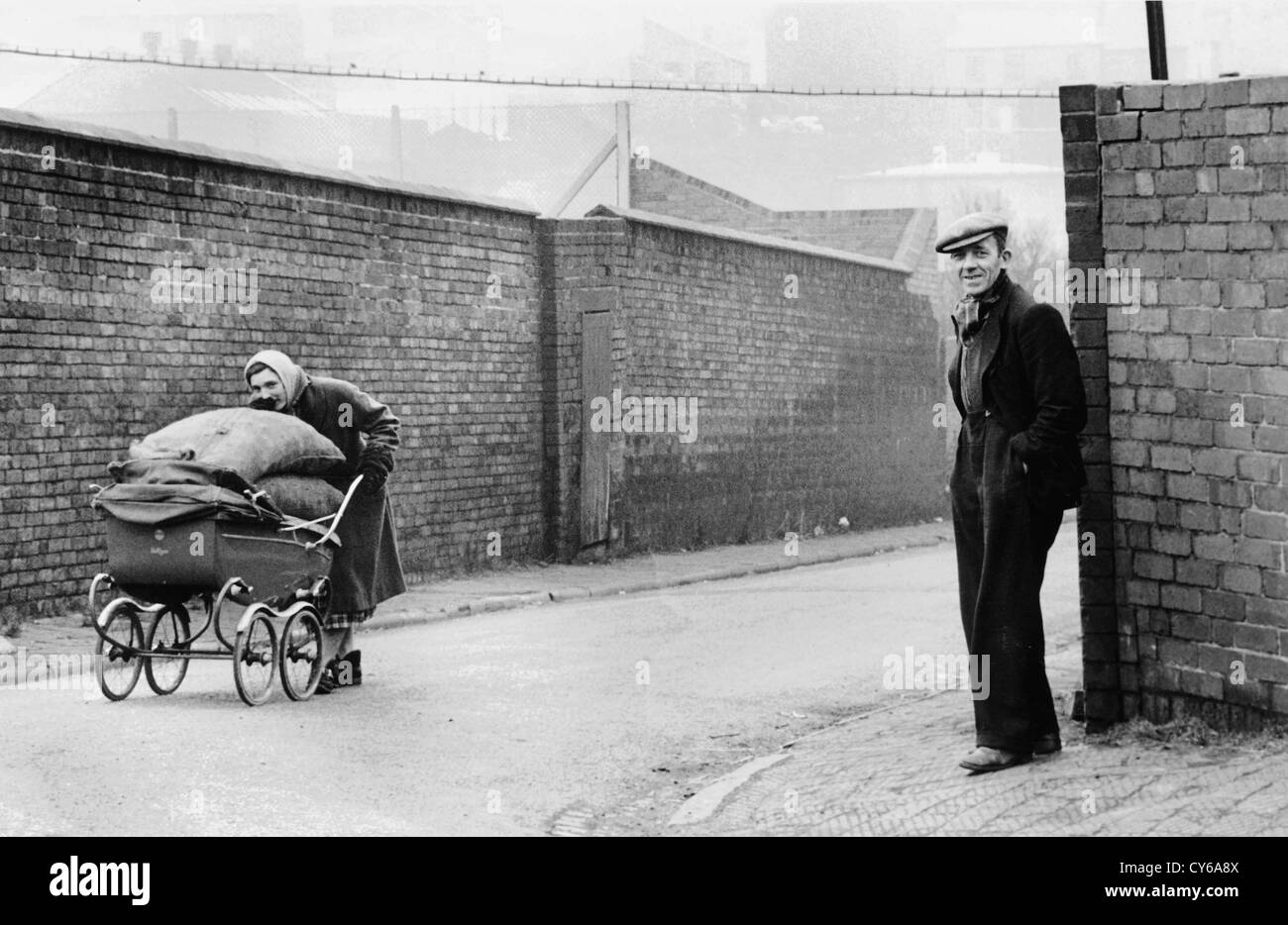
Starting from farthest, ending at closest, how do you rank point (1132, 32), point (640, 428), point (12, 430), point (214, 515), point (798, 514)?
point (1132, 32), point (798, 514), point (640, 428), point (12, 430), point (214, 515)

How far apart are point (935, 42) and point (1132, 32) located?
10329 mm

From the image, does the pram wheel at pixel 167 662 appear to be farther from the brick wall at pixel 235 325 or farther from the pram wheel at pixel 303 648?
the brick wall at pixel 235 325

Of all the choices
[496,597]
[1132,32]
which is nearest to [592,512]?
[496,597]

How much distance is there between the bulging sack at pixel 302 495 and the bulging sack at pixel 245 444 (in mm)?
52

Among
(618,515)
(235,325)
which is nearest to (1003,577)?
(235,325)

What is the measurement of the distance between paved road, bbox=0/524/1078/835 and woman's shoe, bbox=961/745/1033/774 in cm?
130

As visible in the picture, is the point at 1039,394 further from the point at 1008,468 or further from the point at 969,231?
the point at 969,231

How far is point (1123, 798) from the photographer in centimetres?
697

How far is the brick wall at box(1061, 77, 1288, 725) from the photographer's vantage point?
25.0 ft

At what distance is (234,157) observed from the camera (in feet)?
49.0

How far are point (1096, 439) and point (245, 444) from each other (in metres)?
4.32

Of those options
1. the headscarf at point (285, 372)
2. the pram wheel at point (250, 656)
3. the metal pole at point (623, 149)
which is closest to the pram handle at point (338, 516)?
the pram wheel at point (250, 656)

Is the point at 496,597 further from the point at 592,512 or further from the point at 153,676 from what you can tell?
the point at 153,676

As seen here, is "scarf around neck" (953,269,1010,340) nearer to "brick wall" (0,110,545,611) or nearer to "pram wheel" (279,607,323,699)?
"pram wheel" (279,607,323,699)
